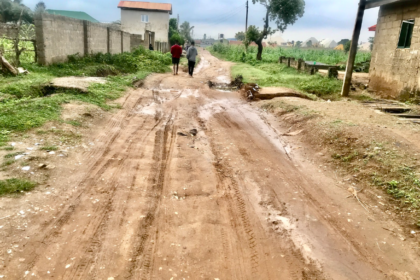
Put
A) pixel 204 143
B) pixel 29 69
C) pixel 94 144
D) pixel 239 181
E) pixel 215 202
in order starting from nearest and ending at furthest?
pixel 215 202 < pixel 239 181 < pixel 94 144 < pixel 204 143 < pixel 29 69

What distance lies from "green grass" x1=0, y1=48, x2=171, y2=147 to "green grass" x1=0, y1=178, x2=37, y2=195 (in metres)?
1.24

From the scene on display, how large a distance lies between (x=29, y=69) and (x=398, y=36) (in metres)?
12.6

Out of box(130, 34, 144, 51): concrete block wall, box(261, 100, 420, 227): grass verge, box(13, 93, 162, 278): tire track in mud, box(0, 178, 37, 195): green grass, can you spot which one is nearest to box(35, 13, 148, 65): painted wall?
box(130, 34, 144, 51): concrete block wall

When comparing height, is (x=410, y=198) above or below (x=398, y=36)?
below

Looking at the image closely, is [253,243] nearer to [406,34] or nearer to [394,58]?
[394,58]

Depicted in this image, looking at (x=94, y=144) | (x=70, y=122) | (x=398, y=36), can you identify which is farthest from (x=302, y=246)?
(x=398, y=36)

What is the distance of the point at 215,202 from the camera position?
3.87 metres

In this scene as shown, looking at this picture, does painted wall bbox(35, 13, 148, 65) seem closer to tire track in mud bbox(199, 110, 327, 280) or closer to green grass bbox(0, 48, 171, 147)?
green grass bbox(0, 48, 171, 147)

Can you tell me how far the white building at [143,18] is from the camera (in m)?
38.3

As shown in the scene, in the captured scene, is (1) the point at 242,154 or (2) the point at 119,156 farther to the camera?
(1) the point at 242,154

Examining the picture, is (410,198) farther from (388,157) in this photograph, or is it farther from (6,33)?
(6,33)

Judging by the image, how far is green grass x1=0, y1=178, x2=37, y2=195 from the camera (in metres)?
3.61

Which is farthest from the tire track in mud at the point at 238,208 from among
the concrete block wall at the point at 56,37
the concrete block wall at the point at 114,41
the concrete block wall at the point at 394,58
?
the concrete block wall at the point at 114,41

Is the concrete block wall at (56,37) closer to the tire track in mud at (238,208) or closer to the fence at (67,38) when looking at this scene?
the fence at (67,38)
